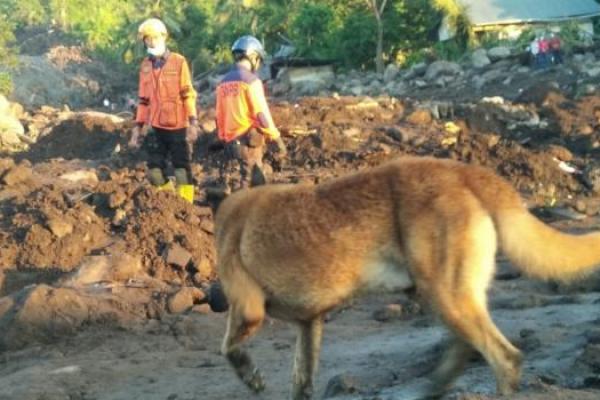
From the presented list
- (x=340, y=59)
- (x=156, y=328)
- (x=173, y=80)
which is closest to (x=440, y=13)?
(x=340, y=59)

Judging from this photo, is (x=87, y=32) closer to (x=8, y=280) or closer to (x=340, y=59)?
(x=340, y=59)

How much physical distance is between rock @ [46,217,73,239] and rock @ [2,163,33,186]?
4.30 meters

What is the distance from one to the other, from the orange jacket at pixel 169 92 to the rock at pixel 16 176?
387cm

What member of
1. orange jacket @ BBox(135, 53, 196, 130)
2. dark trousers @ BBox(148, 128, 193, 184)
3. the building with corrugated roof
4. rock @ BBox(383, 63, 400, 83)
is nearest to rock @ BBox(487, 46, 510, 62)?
rock @ BBox(383, 63, 400, 83)

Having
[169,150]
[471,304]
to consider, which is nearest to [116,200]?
[169,150]

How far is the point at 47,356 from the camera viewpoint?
8414 mm

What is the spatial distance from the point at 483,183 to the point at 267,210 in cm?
137

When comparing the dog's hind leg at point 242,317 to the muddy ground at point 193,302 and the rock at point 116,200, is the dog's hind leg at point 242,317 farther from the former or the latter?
the rock at point 116,200

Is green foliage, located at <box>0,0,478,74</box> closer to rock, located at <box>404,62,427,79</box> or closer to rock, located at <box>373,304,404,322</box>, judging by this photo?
rock, located at <box>404,62,427,79</box>

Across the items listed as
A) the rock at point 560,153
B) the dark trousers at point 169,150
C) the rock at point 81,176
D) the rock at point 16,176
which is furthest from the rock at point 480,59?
the dark trousers at point 169,150

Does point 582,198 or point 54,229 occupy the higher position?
point 54,229

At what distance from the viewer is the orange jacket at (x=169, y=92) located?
12.2 m

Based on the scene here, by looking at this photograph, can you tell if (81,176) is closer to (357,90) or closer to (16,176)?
(16,176)

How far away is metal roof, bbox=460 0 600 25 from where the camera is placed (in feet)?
156
